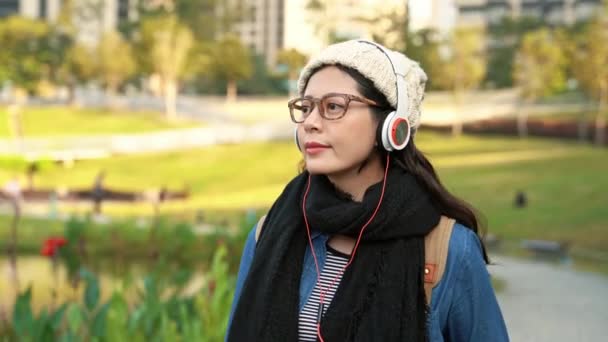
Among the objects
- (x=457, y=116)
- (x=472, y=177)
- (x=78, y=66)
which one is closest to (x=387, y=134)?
(x=472, y=177)

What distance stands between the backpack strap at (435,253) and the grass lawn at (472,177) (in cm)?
1784

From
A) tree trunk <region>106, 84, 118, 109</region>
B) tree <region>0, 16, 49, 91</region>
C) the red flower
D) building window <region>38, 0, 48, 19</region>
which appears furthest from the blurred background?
building window <region>38, 0, 48, 19</region>

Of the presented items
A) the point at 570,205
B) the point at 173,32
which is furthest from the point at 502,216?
the point at 173,32

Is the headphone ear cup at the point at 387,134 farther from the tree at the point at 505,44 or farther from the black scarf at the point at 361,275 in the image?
the tree at the point at 505,44

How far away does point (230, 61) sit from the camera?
188ft

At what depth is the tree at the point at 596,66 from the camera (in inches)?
1424

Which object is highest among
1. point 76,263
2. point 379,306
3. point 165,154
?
point 379,306

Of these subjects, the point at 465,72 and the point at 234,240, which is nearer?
the point at 234,240

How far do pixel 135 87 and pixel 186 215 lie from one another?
4445cm

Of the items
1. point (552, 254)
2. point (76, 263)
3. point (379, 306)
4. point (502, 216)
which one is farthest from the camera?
point (502, 216)

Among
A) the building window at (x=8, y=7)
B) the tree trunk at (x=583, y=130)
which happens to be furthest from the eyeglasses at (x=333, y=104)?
the building window at (x=8, y=7)

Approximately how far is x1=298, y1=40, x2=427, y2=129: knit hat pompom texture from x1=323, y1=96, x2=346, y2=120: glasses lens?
3.2 inches

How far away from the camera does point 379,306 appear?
2.46 meters

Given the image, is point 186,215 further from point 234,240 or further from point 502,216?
point 234,240
